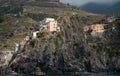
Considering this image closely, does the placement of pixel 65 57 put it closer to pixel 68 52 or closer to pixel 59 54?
pixel 68 52

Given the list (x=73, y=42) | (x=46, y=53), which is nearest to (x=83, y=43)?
(x=73, y=42)

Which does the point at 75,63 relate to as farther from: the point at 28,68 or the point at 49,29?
the point at 49,29

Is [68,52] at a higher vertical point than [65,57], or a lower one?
higher

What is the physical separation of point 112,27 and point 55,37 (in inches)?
1182

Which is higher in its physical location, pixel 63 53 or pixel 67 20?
pixel 67 20

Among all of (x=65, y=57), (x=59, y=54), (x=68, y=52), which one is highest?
(x=68, y=52)

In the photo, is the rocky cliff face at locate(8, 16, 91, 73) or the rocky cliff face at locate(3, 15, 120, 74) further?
the rocky cliff face at locate(8, 16, 91, 73)

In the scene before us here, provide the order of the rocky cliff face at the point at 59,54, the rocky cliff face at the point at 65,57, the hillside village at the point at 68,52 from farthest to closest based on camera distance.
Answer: the rocky cliff face at the point at 59,54
the hillside village at the point at 68,52
the rocky cliff face at the point at 65,57

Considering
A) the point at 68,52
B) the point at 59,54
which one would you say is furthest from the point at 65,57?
the point at 59,54

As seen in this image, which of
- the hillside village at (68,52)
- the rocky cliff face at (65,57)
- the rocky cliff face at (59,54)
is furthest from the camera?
the rocky cliff face at (59,54)

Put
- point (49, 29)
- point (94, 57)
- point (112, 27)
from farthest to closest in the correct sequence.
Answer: point (49, 29) → point (112, 27) → point (94, 57)

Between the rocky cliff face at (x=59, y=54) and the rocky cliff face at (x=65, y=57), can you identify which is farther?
the rocky cliff face at (x=59, y=54)

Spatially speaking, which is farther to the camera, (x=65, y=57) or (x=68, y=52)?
(x=68, y=52)

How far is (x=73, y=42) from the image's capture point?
16800cm
